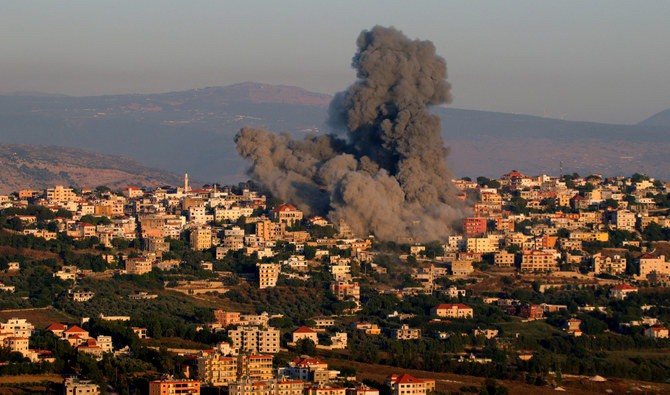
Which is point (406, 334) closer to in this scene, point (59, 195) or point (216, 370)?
point (216, 370)

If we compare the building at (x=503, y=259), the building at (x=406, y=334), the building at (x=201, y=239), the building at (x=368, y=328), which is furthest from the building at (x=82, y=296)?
the building at (x=503, y=259)

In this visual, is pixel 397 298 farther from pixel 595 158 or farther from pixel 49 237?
pixel 595 158

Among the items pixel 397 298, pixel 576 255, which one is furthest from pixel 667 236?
pixel 397 298

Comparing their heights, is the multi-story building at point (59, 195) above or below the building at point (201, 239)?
above

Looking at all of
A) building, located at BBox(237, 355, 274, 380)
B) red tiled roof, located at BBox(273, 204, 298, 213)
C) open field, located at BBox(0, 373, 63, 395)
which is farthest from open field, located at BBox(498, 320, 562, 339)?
open field, located at BBox(0, 373, 63, 395)

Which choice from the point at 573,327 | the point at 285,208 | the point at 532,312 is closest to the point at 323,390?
the point at 573,327

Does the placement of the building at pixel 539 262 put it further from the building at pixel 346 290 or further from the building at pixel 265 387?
the building at pixel 265 387
